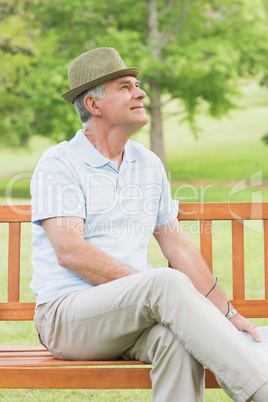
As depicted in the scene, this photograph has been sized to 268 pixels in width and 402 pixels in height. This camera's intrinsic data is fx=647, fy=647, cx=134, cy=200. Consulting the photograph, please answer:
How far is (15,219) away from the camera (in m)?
3.41

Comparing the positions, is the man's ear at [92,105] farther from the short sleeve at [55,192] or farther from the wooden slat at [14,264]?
the wooden slat at [14,264]

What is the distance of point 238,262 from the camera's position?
11.3 feet

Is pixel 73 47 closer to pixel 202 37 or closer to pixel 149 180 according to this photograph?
pixel 202 37

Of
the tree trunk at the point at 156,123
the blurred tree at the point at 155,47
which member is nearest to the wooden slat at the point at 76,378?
the blurred tree at the point at 155,47

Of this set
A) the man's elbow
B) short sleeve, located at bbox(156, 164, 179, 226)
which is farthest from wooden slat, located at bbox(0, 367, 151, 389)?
short sleeve, located at bbox(156, 164, 179, 226)

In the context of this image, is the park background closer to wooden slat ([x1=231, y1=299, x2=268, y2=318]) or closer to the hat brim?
wooden slat ([x1=231, y1=299, x2=268, y2=318])

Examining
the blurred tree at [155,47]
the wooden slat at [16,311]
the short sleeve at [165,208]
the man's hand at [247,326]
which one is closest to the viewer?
the man's hand at [247,326]

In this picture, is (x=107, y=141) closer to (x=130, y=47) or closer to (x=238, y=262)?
(x=238, y=262)

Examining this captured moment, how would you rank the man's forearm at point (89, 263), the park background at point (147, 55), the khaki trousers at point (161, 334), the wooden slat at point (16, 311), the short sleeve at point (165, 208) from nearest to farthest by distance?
the khaki trousers at point (161, 334)
the man's forearm at point (89, 263)
the short sleeve at point (165, 208)
the wooden slat at point (16, 311)
the park background at point (147, 55)

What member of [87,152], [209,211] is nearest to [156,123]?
[209,211]

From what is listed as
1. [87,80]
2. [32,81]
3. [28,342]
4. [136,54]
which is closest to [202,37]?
[136,54]

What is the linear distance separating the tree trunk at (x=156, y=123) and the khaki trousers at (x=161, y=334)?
18577mm

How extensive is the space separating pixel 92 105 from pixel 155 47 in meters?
18.4

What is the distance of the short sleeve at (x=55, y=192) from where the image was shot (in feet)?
9.52
